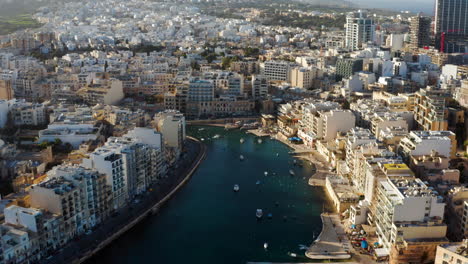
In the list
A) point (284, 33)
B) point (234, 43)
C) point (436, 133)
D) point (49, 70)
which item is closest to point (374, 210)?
point (436, 133)

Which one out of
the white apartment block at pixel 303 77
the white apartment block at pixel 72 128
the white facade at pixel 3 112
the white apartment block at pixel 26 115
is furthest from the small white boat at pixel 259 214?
the white apartment block at pixel 303 77

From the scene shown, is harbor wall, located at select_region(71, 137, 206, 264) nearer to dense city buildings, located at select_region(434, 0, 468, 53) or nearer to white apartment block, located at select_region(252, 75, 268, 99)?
white apartment block, located at select_region(252, 75, 268, 99)

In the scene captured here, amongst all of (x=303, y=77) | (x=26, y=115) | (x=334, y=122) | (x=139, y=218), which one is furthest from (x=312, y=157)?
(x=26, y=115)

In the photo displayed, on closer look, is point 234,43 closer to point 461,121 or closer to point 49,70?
point 49,70

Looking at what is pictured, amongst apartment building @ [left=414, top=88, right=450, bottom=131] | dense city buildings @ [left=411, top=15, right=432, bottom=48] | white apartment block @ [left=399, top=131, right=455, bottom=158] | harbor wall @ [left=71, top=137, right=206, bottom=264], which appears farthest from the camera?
dense city buildings @ [left=411, top=15, right=432, bottom=48]

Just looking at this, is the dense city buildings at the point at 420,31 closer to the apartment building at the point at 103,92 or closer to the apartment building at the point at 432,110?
the apartment building at the point at 432,110

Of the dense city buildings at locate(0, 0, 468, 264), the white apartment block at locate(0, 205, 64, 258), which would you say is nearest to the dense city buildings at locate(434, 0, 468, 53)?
the dense city buildings at locate(0, 0, 468, 264)
